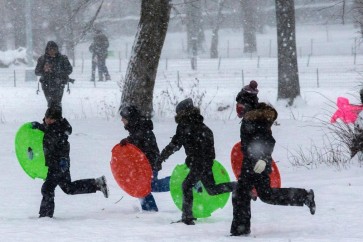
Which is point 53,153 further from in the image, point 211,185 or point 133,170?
point 211,185

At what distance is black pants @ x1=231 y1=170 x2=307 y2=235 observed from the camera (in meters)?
6.66

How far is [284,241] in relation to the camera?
614 centimetres

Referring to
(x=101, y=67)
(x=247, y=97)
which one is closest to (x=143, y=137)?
(x=247, y=97)

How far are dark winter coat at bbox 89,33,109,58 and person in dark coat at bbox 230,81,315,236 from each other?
21522 millimetres

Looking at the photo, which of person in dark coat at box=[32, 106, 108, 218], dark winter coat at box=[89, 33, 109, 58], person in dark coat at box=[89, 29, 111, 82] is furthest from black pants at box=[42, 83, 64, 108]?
dark winter coat at box=[89, 33, 109, 58]

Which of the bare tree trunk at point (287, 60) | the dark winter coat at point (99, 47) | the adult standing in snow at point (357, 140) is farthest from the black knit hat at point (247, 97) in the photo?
the dark winter coat at point (99, 47)

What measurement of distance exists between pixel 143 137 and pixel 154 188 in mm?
→ 554

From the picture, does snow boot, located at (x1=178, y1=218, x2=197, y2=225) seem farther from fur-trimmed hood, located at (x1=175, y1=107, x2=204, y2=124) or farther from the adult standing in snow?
the adult standing in snow

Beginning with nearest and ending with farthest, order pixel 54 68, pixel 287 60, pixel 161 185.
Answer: pixel 161 185 → pixel 54 68 → pixel 287 60

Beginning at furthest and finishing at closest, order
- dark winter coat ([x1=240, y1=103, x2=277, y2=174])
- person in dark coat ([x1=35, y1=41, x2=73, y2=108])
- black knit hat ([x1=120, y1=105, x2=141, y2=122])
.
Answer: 1. person in dark coat ([x1=35, y1=41, x2=73, y2=108])
2. black knit hat ([x1=120, y1=105, x2=141, y2=122])
3. dark winter coat ([x1=240, y1=103, x2=277, y2=174])

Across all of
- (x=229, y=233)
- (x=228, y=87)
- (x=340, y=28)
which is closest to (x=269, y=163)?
(x=229, y=233)

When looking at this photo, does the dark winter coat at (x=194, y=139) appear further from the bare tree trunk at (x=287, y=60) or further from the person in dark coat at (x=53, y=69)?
the bare tree trunk at (x=287, y=60)

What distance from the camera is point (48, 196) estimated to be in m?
7.59

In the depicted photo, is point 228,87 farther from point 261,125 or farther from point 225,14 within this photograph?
point 225,14
